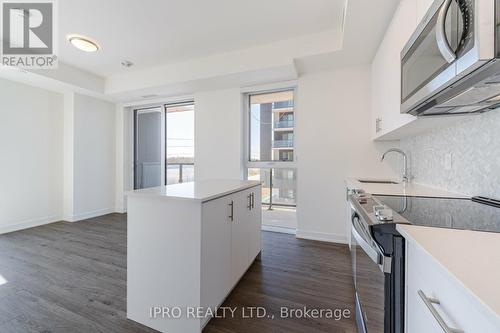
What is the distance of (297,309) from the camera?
5.72 ft

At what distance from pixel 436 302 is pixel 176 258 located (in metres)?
1.32

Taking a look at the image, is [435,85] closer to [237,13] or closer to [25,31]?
[237,13]

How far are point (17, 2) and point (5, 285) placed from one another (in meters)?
2.86

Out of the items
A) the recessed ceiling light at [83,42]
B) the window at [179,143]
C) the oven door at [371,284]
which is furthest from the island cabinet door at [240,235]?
the recessed ceiling light at [83,42]

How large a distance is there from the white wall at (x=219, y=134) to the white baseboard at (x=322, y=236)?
1.39m

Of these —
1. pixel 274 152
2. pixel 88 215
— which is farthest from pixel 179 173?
pixel 274 152

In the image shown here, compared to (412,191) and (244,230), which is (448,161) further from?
(244,230)

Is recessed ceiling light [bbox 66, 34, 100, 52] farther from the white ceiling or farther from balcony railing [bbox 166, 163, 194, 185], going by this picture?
balcony railing [bbox 166, 163, 194, 185]

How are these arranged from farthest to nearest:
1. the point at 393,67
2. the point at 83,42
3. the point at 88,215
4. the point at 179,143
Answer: the point at 179,143
the point at 88,215
the point at 83,42
the point at 393,67

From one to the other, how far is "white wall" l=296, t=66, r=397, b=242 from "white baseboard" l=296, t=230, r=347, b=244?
13mm

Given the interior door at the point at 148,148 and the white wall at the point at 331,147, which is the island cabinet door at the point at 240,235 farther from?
the interior door at the point at 148,148

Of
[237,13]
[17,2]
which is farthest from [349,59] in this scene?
[17,2]

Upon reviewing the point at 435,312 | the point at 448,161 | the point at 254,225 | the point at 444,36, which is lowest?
the point at 254,225

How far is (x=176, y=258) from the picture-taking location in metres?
1.45
